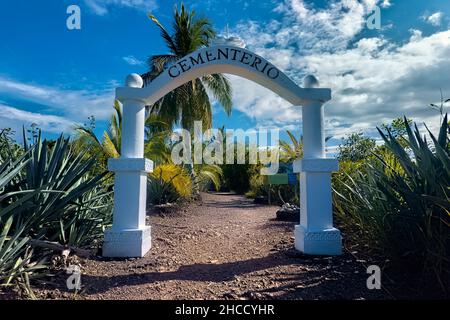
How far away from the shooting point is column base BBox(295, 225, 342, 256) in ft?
13.4

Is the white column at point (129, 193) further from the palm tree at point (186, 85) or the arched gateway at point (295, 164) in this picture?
the palm tree at point (186, 85)

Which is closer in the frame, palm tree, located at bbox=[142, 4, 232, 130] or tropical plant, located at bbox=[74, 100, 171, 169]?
tropical plant, located at bbox=[74, 100, 171, 169]

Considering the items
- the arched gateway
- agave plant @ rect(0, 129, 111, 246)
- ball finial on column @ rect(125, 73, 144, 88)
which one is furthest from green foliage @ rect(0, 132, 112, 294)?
ball finial on column @ rect(125, 73, 144, 88)

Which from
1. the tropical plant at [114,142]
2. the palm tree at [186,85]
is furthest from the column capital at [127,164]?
the palm tree at [186,85]

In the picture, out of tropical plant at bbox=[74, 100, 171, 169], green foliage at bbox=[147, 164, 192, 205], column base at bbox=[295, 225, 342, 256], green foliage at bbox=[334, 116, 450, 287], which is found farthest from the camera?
tropical plant at bbox=[74, 100, 171, 169]

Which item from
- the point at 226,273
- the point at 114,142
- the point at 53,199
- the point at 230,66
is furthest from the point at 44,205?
the point at 114,142

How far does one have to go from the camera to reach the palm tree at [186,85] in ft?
52.2

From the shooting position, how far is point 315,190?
167 inches

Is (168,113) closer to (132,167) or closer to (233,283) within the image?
(132,167)

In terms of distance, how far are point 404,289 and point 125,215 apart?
3.48 metres

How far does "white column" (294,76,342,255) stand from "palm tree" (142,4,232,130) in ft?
39.6

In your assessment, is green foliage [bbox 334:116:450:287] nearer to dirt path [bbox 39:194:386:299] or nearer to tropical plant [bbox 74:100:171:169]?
dirt path [bbox 39:194:386:299]

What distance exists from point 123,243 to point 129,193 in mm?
701

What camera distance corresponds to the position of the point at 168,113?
Answer: 15.9 m
